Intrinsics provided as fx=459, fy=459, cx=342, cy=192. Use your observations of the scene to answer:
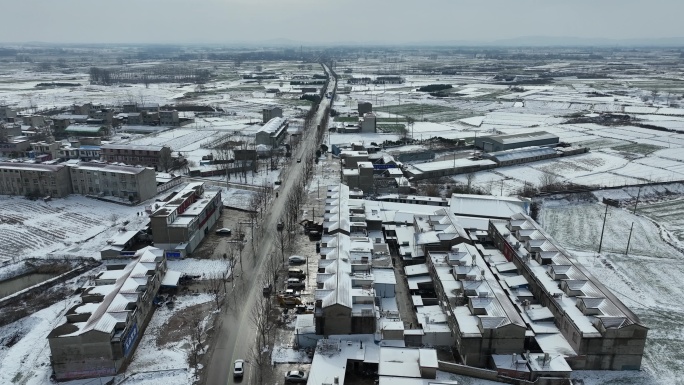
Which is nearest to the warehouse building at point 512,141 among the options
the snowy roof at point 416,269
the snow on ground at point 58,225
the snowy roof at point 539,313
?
the snowy roof at point 416,269

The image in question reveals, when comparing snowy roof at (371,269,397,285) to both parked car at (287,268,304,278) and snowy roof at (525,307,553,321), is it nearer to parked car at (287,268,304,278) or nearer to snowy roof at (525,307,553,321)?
parked car at (287,268,304,278)

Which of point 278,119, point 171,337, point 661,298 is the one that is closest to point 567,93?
point 278,119

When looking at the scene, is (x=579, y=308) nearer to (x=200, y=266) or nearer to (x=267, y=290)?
(x=267, y=290)

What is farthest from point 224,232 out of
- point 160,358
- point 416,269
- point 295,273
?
point 416,269

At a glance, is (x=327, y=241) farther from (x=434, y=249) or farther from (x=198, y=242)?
(x=198, y=242)

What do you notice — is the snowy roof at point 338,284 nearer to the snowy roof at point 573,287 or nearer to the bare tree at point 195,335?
the bare tree at point 195,335

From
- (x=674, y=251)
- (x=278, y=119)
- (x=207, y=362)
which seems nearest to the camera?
(x=207, y=362)
